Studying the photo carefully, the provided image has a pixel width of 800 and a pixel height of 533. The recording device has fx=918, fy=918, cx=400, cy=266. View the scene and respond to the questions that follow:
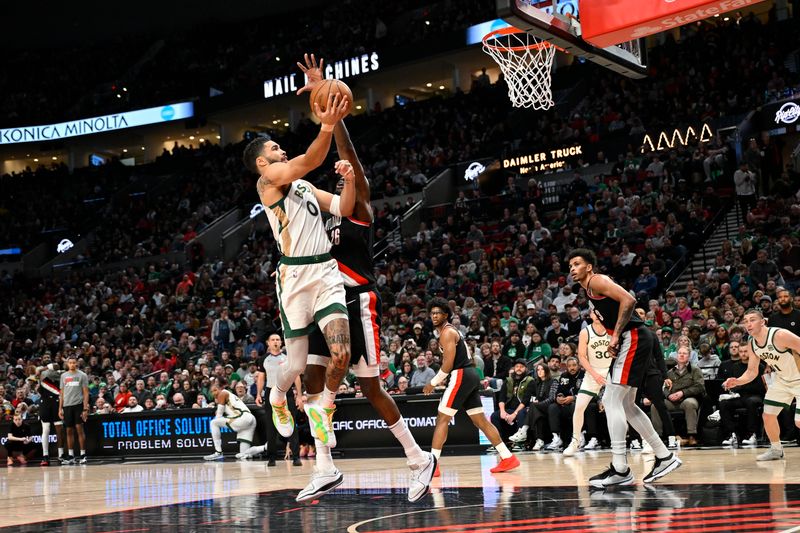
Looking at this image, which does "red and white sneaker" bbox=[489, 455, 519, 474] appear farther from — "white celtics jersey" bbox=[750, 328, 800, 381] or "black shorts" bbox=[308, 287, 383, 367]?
"black shorts" bbox=[308, 287, 383, 367]

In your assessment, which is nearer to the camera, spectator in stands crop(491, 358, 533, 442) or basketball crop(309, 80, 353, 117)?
basketball crop(309, 80, 353, 117)

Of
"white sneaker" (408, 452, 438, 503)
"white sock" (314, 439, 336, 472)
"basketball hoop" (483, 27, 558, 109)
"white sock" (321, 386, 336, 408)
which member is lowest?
"white sneaker" (408, 452, 438, 503)

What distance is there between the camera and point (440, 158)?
29.2 meters

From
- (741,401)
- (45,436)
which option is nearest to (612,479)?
(741,401)

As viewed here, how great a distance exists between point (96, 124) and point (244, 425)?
2851 centimetres

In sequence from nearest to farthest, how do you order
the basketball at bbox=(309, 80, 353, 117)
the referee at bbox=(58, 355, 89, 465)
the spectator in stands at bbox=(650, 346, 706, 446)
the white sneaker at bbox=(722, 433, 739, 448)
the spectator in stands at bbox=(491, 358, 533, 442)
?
1. the basketball at bbox=(309, 80, 353, 117)
2. the white sneaker at bbox=(722, 433, 739, 448)
3. the spectator in stands at bbox=(650, 346, 706, 446)
4. the spectator in stands at bbox=(491, 358, 533, 442)
5. the referee at bbox=(58, 355, 89, 465)

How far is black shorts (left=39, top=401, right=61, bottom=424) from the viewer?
1839 centimetres

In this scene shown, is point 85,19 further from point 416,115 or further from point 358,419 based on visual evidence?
point 358,419

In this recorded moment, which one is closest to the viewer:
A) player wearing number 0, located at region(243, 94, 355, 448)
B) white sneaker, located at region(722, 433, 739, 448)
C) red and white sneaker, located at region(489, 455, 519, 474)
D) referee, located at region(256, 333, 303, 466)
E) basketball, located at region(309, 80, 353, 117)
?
basketball, located at region(309, 80, 353, 117)

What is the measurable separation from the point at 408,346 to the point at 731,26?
50.0ft

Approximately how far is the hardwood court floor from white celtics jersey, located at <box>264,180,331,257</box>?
1.87 m

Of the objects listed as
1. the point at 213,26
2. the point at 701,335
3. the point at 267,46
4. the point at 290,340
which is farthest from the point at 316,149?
the point at 213,26

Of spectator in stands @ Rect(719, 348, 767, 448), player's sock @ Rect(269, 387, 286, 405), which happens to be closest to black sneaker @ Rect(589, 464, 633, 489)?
player's sock @ Rect(269, 387, 286, 405)

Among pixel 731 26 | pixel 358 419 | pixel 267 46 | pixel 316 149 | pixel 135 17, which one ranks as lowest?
pixel 358 419
